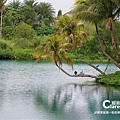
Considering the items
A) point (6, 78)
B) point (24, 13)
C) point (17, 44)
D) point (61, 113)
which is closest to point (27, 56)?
point (17, 44)

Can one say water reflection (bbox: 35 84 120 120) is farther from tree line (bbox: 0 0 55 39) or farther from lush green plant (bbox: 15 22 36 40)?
tree line (bbox: 0 0 55 39)

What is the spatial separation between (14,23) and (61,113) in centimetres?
4989

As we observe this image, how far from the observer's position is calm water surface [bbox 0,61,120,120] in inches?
594

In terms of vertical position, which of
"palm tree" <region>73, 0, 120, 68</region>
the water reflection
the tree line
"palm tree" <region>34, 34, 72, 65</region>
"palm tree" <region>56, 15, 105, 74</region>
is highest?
the tree line

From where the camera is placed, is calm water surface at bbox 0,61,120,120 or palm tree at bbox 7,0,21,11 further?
palm tree at bbox 7,0,21,11

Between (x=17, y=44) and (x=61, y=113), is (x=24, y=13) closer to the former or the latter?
(x=17, y=44)

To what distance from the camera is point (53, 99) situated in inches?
750

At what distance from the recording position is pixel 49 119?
14320mm

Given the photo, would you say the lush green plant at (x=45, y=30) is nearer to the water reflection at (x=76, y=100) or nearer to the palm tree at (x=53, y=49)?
the palm tree at (x=53, y=49)

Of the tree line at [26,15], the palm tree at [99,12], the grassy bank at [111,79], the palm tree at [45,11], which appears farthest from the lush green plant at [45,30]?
the palm tree at [99,12]

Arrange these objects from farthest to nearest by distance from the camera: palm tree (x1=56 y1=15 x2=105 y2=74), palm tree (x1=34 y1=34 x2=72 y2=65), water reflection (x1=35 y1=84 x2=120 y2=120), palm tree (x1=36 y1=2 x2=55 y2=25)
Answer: palm tree (x1=36 y1=2 x2=55 y2=25) < palm tree (x1=56 y1=15 x2=105 y2=74) < palm tree (x1=34 y1=34 x2=72 y2=65) < water reflection (x1=35 y1=84 x2=120 y2=120)

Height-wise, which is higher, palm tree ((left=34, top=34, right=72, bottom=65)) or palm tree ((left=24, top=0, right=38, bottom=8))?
palm tree ((left=24, top=0, right=38, bottom=8))

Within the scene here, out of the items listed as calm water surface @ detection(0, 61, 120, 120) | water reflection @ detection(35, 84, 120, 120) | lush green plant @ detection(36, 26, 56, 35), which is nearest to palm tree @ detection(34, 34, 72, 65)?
calm water surface @ detection(0, 61, 120, 120)

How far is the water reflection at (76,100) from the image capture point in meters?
15.3
